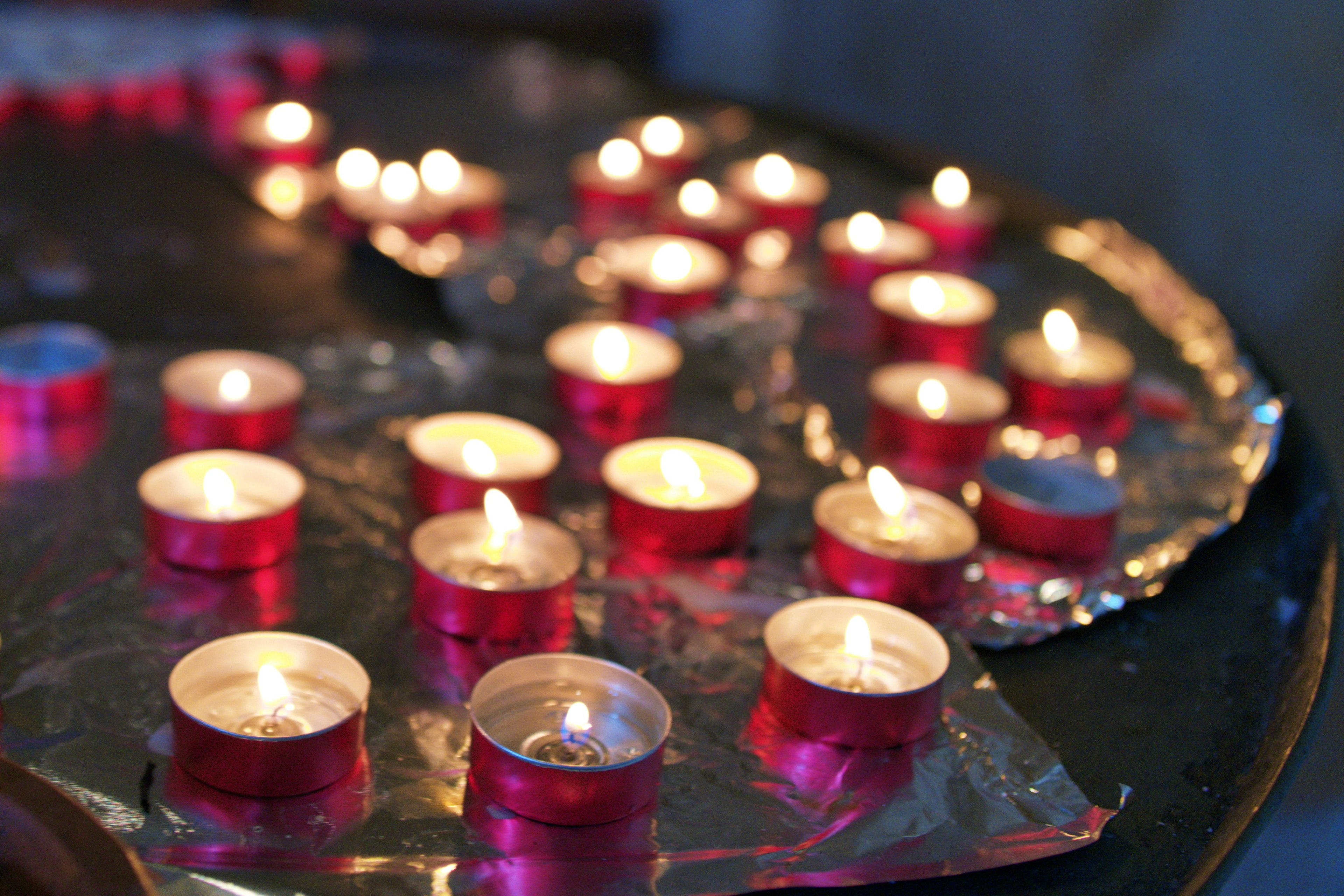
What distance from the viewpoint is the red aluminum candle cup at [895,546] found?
101 cm

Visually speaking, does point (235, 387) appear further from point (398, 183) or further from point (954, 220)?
point (954, 220)

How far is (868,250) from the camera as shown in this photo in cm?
174

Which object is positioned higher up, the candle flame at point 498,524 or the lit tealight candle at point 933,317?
the lit tealight candle at point 933,317

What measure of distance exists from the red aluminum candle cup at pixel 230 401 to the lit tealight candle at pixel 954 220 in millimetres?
980

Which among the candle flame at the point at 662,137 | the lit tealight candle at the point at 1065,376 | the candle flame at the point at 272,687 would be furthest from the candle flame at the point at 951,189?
the candle flame at the point at 272,687

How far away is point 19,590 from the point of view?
95cm

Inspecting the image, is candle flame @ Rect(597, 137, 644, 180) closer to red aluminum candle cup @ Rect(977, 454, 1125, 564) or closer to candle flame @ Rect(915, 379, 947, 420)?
candle flame @ Rect(915, 379, 947, 420)

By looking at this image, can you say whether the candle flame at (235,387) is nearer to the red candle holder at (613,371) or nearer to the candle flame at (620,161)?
the red candle holder at (613,371)

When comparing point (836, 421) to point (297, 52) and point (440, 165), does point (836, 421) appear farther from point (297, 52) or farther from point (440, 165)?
point (297, 52)

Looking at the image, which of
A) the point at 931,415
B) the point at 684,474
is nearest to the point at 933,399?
the point at 931,415

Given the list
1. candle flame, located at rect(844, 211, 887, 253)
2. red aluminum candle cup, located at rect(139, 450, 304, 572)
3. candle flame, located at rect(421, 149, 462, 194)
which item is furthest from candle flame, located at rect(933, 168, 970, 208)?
red aluminum candle cup, located at rect(139, 450, 304, 572)

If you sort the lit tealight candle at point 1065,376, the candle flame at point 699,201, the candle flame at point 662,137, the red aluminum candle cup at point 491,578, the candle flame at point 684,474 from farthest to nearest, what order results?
1. the candle flame at point 662,137
2. the candle flame at point 699,201
3. the lit tealight candle at point 1065,376
4. the candle flame at point 684,474
5. the red aluminum candle cup at point 491,578

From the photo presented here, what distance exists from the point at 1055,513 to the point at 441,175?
1104 mm

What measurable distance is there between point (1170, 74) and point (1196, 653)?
1.86 meters
